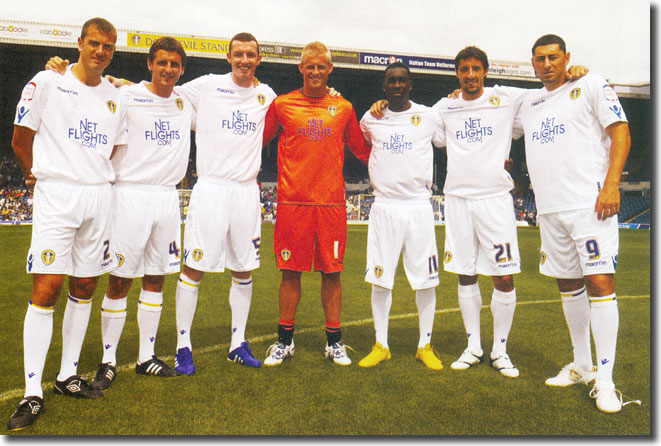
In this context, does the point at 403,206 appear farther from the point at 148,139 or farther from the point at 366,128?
the point at 148,139

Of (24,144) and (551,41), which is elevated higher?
(551,41)

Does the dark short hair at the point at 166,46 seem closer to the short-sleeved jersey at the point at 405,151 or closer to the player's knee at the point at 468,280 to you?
the short-sleeved jersey at the point at 405,151

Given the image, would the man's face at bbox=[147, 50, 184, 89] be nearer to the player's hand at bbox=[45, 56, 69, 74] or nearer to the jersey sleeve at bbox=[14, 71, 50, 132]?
the player's hand at bbox=[45, 56, 69, 74]

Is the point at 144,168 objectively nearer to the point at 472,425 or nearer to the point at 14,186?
the point at 472,425

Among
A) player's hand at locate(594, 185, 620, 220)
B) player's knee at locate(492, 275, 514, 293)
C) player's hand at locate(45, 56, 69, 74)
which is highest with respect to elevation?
player's hand at locate(45, 56, 69, 74)

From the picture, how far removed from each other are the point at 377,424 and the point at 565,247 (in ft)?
6.58

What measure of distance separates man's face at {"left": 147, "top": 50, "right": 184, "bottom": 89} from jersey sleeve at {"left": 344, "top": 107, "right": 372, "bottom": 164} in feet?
5.07

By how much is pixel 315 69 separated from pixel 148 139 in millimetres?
1516

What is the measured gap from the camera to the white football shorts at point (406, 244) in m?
4.03

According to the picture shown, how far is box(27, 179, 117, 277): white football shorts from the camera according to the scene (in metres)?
2.94

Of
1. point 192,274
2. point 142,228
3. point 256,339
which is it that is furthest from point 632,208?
point 142,228

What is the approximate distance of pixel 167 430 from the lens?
2721mm

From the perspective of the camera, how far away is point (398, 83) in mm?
3951

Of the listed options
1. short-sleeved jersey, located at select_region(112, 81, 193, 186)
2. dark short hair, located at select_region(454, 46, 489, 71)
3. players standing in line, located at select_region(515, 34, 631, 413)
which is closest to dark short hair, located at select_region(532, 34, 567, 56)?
players standing in line, located at select_region(515, 34, 631, 413)
